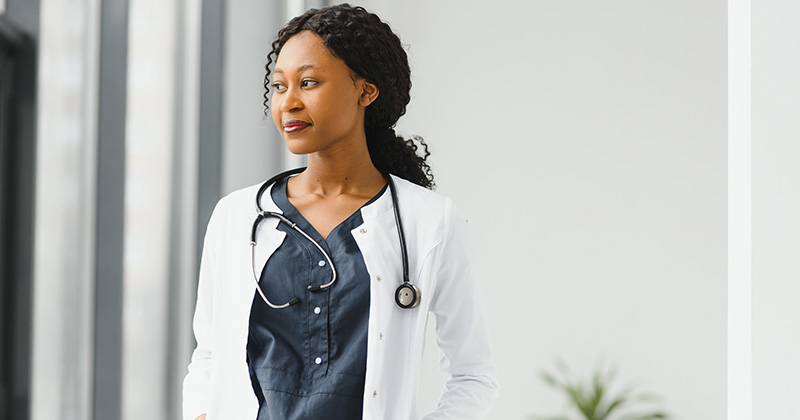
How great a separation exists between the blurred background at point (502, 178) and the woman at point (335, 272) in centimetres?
A: 46

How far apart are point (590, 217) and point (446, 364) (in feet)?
5.59

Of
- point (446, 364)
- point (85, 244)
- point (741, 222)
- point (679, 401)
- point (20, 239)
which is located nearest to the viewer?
point (741, 222)

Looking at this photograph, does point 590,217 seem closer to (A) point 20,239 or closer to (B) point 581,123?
(B) point 581,123

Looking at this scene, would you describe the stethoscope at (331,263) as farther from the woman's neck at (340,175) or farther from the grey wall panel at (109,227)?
the grey wall panel at (109,227)

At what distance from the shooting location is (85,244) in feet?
4.60

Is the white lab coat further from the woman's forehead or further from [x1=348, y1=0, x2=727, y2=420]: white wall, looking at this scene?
[x1=348, y1=0, x2=727, y2=420]: white wall

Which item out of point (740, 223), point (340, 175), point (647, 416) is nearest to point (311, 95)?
point (340, 175)

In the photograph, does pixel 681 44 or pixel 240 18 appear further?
pixel 681 44

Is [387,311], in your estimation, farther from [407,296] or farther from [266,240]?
[266,240]

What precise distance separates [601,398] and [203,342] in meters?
1.88

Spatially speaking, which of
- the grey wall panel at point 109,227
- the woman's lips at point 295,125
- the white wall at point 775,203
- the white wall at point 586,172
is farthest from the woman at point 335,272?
the white wall at point 586,172

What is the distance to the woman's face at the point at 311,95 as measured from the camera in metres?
0.91

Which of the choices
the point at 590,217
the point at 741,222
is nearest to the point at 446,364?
the point at 741,222

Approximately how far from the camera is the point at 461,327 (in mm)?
1013
